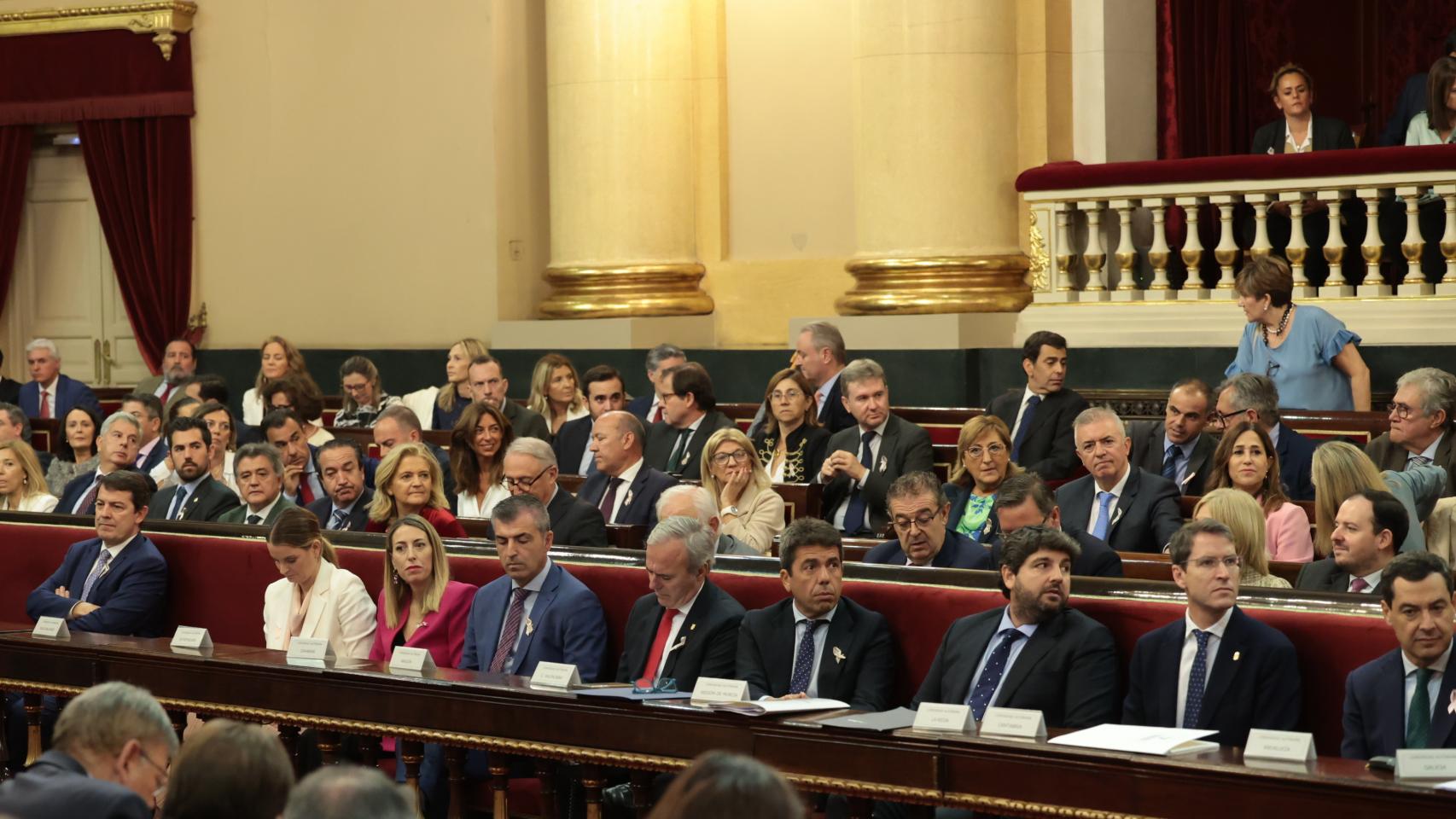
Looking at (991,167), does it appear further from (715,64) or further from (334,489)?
(334,489)

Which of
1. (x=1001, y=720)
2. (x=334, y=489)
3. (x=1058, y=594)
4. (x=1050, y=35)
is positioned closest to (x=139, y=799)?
(x=1001, y=720)

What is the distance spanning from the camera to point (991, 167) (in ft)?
33.3

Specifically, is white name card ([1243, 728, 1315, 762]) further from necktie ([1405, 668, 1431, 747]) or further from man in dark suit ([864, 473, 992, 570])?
man in dark suit ([864, 473, 992, 570])

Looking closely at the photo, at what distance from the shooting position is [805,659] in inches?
207

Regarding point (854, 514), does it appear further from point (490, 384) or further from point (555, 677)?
point (555, 677)

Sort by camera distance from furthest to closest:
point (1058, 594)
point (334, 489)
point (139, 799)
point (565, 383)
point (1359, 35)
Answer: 1. point (1359, 35)
2. point (565, 383)
3. point (334, 489)
4. point (1058, 594)
5. point (139, 799)

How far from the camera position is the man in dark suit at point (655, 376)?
30.0 feet

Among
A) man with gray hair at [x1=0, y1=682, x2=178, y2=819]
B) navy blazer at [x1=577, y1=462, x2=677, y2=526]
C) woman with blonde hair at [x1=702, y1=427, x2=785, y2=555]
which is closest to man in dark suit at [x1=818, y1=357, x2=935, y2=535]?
woman with blonde hair at [x1=702, y1=427, x2=785, y2=555]

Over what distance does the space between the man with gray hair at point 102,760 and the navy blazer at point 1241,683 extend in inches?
92.7

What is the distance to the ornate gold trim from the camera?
1277 centimetres

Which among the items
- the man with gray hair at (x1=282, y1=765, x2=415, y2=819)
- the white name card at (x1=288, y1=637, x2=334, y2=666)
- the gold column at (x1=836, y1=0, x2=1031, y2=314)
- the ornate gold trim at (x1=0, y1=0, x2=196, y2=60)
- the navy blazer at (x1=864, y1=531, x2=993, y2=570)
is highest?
the ornate gold trim at (x1=0, y1=0, x2=196, y2=60)

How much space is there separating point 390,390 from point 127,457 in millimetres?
3507

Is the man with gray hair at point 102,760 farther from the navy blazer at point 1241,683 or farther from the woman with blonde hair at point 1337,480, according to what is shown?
the woman with blonde hair at point 1337,480

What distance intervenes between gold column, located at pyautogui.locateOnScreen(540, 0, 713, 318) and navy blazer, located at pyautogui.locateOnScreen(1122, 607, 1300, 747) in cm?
679
